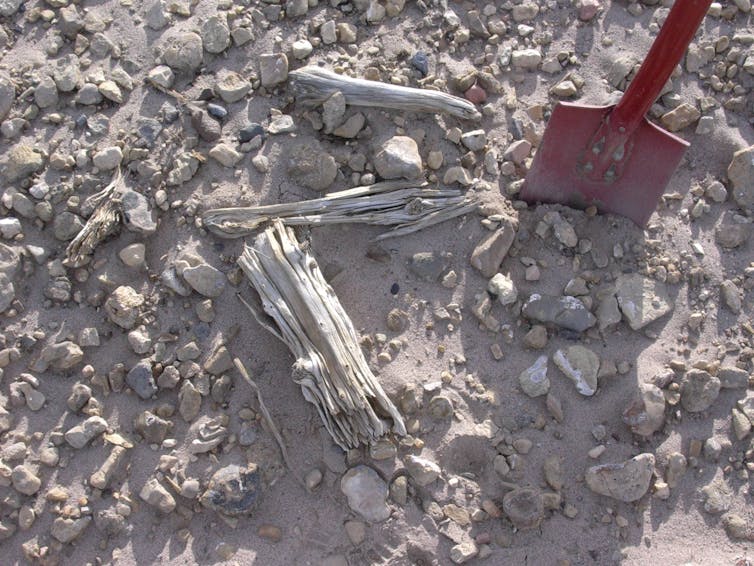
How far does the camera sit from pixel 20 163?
252 centimetres

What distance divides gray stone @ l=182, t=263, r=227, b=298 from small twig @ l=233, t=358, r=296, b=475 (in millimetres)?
233

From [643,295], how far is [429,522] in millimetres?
1018

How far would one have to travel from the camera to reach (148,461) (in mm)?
2342

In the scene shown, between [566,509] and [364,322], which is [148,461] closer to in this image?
[364,322]

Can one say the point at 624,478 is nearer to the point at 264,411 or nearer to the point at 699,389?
the point at 699,389

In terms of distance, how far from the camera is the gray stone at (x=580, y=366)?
2.41 metres

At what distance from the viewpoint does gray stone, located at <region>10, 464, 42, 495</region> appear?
2.29m

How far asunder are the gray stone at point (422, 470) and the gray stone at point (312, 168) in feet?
3.09

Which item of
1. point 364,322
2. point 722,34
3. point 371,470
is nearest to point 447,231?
point 364,322

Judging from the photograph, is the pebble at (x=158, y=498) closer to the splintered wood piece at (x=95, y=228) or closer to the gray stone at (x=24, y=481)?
the gray stone at (x=24, y=481)

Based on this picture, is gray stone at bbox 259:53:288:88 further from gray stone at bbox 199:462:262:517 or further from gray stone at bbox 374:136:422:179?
gray stone at bbox 199:462:262:517

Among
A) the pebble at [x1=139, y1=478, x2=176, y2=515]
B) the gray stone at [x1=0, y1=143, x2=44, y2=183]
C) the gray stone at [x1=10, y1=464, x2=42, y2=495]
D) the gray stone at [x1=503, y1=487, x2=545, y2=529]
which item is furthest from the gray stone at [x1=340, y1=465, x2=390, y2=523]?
the gray stone at [x1=0, y1=143, x2=44, y2=183]

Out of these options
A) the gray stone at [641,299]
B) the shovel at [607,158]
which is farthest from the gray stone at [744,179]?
the gray stone at [641,299]

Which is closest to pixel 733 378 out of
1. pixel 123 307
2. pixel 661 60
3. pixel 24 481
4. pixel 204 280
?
pixel 661 60
